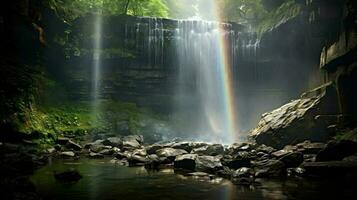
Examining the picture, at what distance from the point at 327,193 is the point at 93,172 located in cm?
712

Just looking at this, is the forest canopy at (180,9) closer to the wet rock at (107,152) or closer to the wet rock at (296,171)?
the wet rock at (107,152)

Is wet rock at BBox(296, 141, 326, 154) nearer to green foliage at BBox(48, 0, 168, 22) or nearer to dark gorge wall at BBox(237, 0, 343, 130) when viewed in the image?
dark gorge wall at BBox(237, 0, 343, 130)

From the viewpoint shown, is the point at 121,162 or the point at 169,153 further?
the point at 121,162

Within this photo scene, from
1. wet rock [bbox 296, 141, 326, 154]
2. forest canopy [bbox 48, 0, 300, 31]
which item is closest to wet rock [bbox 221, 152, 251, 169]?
wet rock [bbox 296, 141, 326, 154]

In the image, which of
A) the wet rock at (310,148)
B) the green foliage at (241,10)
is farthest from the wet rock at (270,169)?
the green foliage at (241,10)

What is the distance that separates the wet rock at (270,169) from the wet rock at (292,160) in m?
0.53

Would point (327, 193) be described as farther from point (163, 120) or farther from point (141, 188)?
point (163, 120)

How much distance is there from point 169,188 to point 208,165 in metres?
3.03

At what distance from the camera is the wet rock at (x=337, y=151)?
1146 cm

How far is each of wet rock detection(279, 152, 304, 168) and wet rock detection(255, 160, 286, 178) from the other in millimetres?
529

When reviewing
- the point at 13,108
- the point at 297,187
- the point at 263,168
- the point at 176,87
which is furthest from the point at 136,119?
the point at 297,187

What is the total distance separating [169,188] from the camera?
8.48m

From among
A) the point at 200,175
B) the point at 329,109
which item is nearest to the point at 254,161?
the point at 200,175

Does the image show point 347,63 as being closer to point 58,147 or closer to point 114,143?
point 114,143
